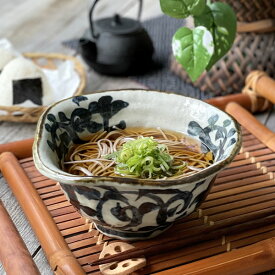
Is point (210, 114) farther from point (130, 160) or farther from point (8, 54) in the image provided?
point (8, 54)

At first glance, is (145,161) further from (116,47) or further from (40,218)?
(116,47)

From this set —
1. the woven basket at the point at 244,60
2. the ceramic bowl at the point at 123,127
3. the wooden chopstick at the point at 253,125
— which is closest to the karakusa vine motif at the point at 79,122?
the ceramic bowl at the point at 123,127

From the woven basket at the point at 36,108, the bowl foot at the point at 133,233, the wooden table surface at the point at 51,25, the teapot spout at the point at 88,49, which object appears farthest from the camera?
the teapot spout at the point at 88,49

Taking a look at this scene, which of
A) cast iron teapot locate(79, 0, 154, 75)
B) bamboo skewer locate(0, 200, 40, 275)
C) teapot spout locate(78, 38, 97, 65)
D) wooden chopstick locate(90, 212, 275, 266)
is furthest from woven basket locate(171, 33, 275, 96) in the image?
bamboo skewer locate(0, 200, 40, 275)

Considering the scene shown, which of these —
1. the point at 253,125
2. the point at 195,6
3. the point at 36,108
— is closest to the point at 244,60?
the point at 253,125

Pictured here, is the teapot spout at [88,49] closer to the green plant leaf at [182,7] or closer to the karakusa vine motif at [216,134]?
the green plant leaf at [182,7]

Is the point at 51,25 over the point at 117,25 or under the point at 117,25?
under

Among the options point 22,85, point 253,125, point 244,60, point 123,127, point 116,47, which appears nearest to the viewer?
point 123,127
